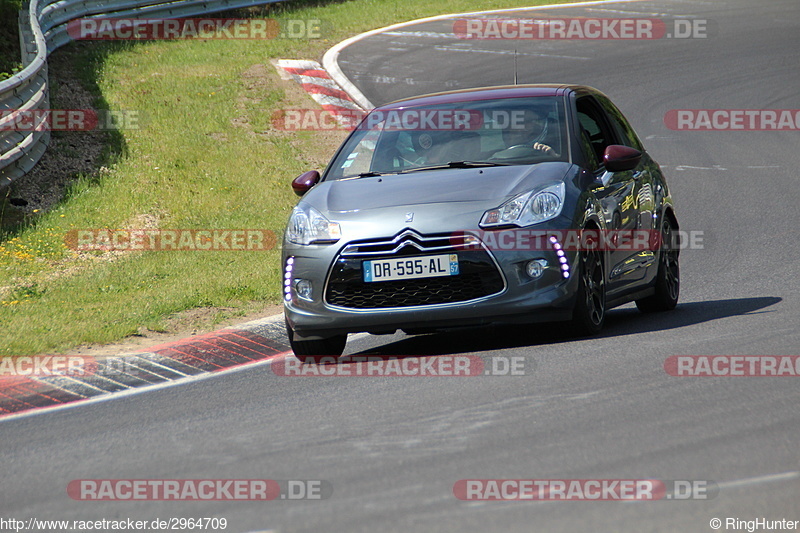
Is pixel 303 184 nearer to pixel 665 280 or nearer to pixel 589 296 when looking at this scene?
pixel 589 296

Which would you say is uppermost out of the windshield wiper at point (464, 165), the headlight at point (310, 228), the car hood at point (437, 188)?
the windshield wiper at point (464, 165)

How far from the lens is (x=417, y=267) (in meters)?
7.09

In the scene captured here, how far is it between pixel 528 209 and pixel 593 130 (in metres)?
1.64

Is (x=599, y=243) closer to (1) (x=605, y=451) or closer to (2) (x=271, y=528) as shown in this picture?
(1) (x=605, y=451)

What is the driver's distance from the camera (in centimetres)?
801

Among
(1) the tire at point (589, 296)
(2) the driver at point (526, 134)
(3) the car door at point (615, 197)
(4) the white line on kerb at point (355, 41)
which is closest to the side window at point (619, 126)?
(3) the car door at point (615, 197)

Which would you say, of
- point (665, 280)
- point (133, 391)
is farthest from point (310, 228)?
point (665, 280)

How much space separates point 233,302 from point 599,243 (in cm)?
366

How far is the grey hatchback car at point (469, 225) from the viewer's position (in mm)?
7105

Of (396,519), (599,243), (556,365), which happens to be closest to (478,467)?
(396,519)

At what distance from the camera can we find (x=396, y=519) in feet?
13.4

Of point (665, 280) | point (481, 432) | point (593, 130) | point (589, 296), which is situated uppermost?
point (593, 130)

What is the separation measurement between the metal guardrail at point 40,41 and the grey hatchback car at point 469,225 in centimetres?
734

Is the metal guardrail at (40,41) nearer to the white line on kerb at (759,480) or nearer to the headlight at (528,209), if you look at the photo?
the headlight at (528,209)
